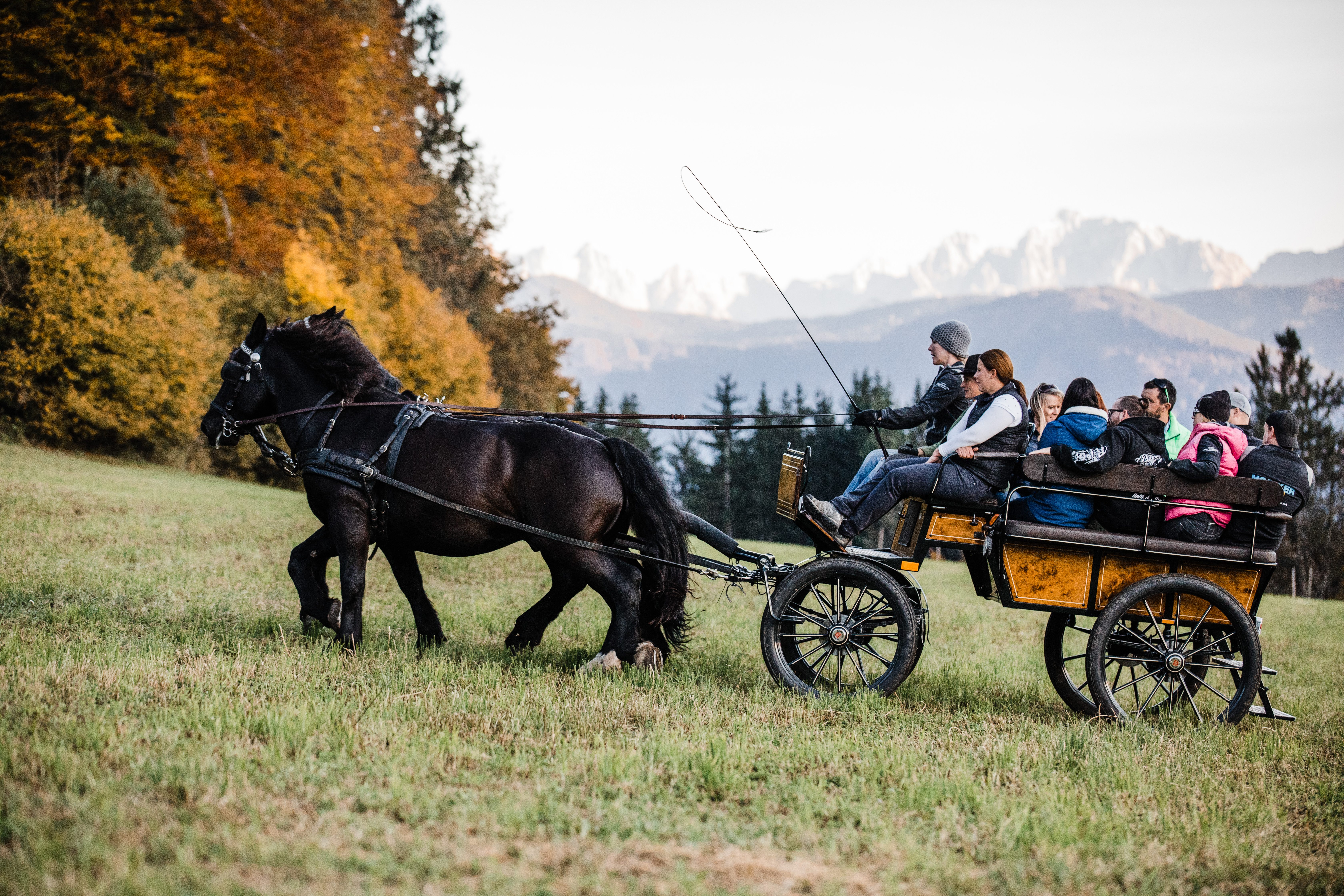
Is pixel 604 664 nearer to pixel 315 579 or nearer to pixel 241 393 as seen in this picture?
pixel 315 579

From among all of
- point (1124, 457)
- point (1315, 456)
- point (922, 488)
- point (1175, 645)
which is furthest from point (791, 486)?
point (1315, 456)

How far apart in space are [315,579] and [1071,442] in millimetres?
5356

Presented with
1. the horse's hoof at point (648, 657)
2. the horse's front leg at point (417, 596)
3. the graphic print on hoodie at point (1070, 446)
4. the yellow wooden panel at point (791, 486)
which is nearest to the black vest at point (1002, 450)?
the graphic print on hoodie at point (1070, 446)

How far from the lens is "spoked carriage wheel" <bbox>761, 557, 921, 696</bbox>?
5.88m

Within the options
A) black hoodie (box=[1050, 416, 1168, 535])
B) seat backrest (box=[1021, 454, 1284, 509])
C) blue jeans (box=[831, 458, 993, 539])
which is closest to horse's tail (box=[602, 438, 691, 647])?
blue jeans (box=[831, 458, 993, 539])

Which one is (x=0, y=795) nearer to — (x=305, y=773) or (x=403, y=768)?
(x=305, y=773)

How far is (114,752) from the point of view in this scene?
13.0 feet

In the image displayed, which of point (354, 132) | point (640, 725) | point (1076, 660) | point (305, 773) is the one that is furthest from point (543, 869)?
point (354, 132)

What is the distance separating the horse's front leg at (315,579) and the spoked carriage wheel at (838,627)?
314cm

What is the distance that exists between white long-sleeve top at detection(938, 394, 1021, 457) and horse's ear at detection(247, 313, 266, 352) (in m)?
4.94

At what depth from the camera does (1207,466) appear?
5.55 meters

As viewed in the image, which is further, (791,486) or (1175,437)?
(1175,437)

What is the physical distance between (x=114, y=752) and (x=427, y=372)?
111 feet

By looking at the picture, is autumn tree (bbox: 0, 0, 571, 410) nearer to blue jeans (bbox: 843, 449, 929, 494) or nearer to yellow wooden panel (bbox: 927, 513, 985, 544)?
blue jeans (bbox: 843, 449, 929, 494)
